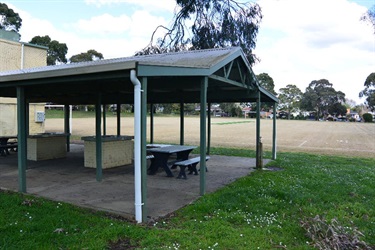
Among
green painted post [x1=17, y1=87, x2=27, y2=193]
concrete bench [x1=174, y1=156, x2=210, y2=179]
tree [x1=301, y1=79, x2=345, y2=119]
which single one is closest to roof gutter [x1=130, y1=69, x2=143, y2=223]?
concrete bench [x1=174, y1=156, x2=210, y2=179]

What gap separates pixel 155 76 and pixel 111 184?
3.20 metres

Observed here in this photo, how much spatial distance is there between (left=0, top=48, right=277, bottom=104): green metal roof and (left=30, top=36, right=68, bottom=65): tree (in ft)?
160

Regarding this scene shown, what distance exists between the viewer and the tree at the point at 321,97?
93.1 m

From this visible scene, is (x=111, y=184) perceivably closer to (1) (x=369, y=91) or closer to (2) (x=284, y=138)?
(2) (x=284, y=138)

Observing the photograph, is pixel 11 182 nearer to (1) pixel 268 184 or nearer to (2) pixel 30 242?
(2) pixel 30 242

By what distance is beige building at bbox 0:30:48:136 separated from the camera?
16.8 metres

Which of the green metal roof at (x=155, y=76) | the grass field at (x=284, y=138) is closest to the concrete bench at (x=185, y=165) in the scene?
the green metal roof at (x=155, y=76)

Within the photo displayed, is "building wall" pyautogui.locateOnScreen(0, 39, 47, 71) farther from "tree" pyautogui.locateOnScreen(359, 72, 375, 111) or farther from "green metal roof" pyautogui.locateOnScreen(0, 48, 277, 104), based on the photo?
"tree" pyautogui.locateOnScreen(359, 72, 375, 111)

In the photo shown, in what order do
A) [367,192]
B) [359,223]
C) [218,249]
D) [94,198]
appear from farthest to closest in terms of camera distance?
[367,192], [94,198], [359,223], [218,249]

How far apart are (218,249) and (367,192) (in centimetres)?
452

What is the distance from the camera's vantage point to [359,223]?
491 centimetres

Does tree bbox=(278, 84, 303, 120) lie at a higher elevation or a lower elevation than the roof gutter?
higher

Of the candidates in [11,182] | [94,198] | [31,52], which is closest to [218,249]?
[94,198]

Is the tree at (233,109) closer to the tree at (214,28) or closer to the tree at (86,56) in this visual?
the tree at (86,56)
